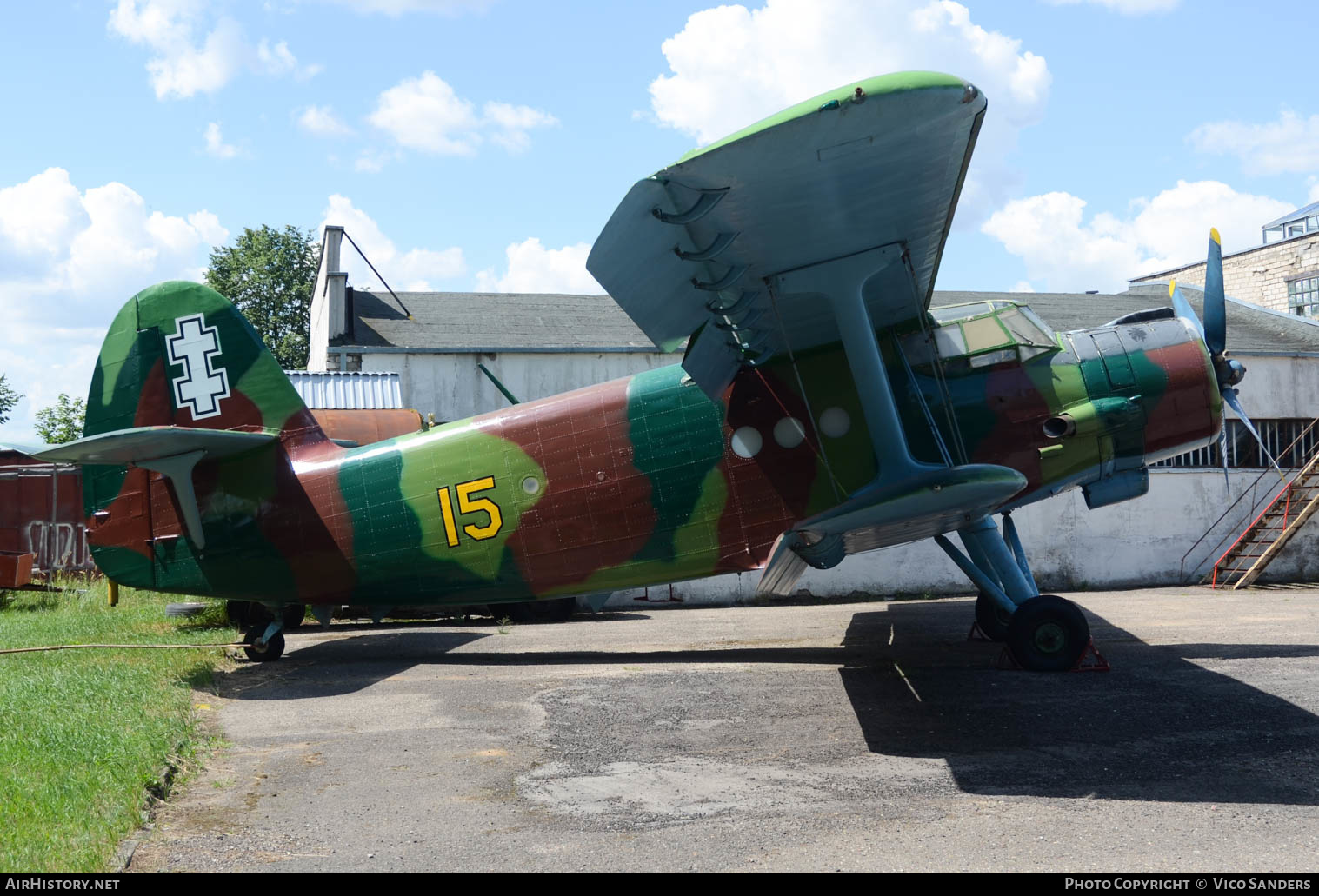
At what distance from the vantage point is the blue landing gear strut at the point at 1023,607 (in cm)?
825

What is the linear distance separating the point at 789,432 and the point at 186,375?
Answer: 6.21 metres

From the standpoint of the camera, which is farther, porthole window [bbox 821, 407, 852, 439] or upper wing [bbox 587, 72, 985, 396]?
porthole window [bbox 821, 407, 852, 439]

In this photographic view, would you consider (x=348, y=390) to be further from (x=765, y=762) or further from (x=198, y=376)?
(x=765, y=762)

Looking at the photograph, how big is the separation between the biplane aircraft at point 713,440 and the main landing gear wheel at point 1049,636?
2cm

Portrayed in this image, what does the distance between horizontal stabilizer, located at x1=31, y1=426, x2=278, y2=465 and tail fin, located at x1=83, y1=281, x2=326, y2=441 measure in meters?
0.27

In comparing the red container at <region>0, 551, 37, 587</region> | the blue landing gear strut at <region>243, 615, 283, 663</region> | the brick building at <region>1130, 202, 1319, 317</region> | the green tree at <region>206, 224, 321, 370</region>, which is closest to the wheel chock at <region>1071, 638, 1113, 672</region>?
the blue landing gear strut at <region>243, 615, 283, 663</region>

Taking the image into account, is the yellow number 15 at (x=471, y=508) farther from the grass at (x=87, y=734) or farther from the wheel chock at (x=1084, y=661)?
the wheel chock at (x=1084, y=661)

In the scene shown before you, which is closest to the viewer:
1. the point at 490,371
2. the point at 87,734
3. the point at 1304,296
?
the point at 87,734

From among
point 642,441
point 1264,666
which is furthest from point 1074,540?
point 642,441

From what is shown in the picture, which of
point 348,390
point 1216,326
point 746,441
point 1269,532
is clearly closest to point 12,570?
point 348,390

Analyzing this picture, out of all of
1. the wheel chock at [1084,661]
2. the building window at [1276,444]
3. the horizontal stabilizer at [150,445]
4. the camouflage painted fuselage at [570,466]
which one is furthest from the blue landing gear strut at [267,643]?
the building window at [1276,444]

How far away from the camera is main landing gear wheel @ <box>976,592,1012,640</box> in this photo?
10383 millimetres

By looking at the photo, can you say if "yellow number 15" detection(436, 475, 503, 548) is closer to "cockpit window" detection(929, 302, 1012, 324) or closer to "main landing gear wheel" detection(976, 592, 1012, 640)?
"cockpit window" detection(929, 302, 1012, 324)

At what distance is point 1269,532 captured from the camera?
19.0 metres
